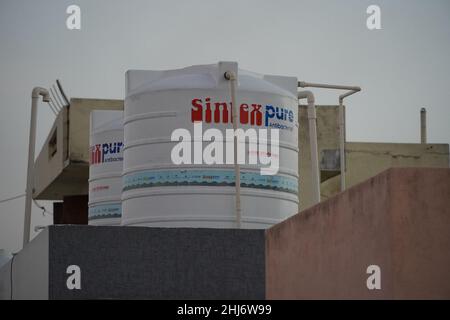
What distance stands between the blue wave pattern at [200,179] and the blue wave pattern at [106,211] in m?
3.63

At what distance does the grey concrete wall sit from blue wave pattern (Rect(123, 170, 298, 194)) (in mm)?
1720

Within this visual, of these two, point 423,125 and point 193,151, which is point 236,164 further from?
point 423,125

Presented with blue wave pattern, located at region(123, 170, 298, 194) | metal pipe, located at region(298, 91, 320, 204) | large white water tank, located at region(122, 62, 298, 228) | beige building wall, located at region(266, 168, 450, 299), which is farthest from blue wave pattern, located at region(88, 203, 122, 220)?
beige building wall, located at region(266, 168, 450, 299)

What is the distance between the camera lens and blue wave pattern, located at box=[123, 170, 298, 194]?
58.5 feet

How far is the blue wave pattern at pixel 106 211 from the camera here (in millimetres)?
22219

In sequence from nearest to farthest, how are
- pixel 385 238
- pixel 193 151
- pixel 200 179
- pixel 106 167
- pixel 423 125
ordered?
pixel 385 238 < pixel 200 179 < pixel 193 151 < pixel 106 167 < pixel 423 125

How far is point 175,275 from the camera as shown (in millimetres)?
15977

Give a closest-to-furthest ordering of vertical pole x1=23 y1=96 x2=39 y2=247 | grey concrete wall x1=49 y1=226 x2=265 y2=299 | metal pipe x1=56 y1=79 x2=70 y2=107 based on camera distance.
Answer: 1. grey concrete wall x1=49 y1=226 x2=265 y2=299
2. vertical pole x1=23 y1=96 x2=39 y2=247
3. metal pipe x1=56 y1=79 x2=70 y2=107

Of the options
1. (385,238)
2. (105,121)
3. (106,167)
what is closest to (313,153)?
(106,167)

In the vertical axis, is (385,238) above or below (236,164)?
below

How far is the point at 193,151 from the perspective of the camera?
17.9m

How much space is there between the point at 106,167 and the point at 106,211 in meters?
0.86

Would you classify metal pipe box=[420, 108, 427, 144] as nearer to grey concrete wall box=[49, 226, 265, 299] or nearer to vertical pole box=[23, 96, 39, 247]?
vertical pole box=[23, 96, 39, 247]

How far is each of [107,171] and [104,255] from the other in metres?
6.68
